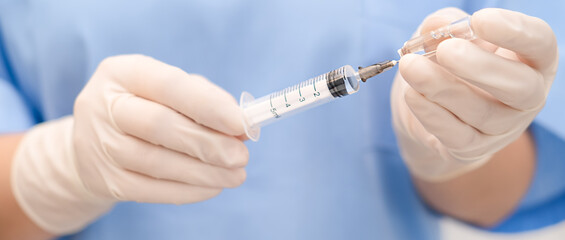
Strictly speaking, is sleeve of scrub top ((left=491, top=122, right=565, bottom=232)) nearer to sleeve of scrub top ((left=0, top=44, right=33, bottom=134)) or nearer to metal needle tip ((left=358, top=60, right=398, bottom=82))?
metal needle tip ((left=358, top=60, right=398, bottom=82))

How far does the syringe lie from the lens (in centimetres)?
75

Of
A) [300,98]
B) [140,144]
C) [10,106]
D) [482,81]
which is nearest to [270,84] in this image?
[300,98]

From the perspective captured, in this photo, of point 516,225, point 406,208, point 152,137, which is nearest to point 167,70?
point 152,137

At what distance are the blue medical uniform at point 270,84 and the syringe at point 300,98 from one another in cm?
18

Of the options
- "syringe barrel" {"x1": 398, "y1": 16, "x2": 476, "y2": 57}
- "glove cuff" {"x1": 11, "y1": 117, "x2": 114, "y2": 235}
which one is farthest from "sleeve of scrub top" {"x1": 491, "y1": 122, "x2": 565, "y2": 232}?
"glove cuff" {"x1": 11, "y1": 117, "x2": 114, "y2": 235}

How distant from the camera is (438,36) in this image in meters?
0.70

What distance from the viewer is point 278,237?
1.02 metres

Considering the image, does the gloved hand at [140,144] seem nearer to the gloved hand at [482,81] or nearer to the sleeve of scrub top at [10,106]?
the sleeve of scrub top at [10,106]

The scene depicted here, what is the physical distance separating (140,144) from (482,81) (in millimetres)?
616

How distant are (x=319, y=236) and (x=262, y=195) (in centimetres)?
17

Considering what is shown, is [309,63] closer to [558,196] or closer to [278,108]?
[278,108]

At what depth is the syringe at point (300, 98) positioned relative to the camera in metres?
0.75

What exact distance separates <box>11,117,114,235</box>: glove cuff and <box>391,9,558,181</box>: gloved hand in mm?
711

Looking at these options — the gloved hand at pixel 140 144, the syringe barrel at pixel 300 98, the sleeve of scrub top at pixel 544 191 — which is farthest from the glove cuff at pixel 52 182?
the sleeve of scrub top at pixel 544 191
